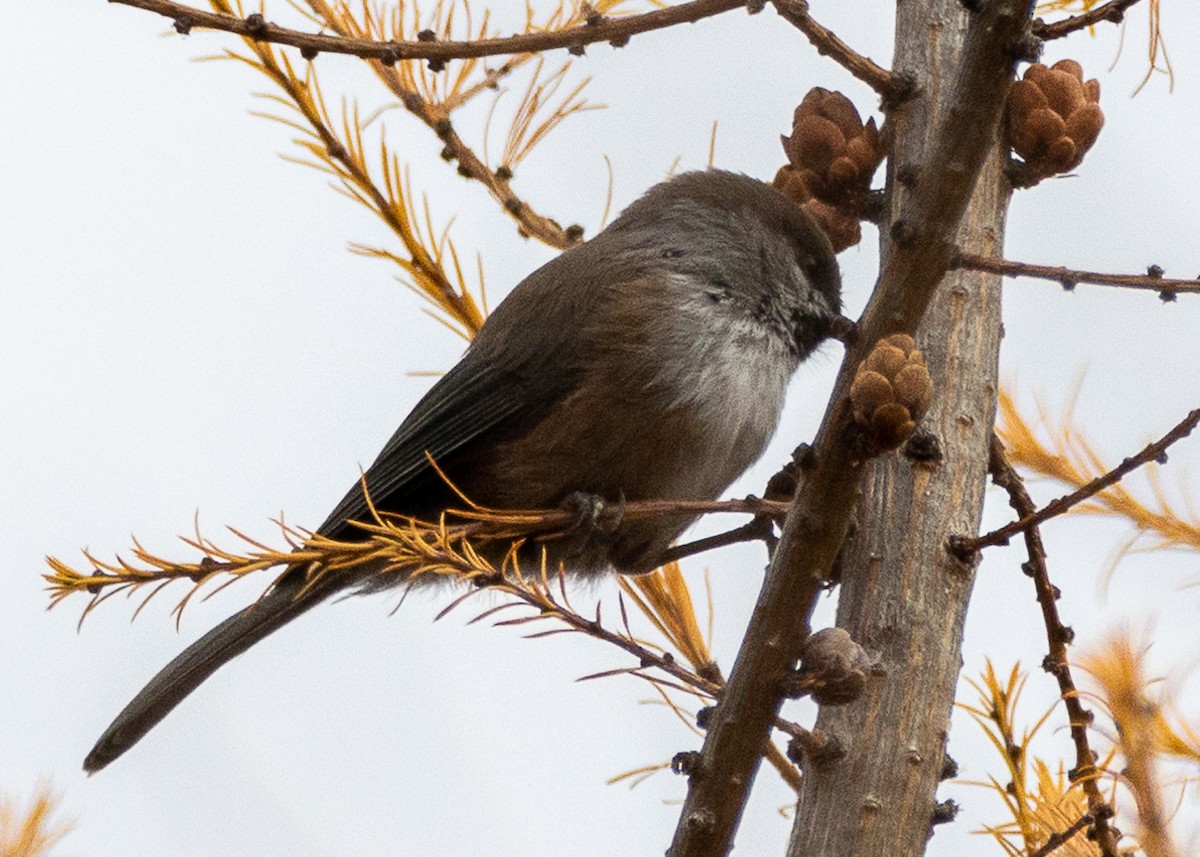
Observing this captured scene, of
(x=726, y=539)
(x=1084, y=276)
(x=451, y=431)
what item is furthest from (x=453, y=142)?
(x=1084, y=276)

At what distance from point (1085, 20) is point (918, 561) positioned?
677mm

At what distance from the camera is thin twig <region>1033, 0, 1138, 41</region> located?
1.74 meters

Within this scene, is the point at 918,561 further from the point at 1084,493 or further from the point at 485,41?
the point at 485,41

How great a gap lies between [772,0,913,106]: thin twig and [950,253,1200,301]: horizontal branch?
0.41 m

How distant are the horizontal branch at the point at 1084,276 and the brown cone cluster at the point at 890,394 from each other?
207mm

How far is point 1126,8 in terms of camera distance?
1727 mm

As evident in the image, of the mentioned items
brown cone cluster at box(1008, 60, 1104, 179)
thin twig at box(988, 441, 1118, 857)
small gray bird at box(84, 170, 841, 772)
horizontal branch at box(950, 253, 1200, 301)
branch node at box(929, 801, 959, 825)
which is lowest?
branch node at box(929, 801, 959, 825)

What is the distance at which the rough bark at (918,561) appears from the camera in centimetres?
184

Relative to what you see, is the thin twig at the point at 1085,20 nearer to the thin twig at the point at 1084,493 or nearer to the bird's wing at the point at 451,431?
the thin twig at the point at 1084,493

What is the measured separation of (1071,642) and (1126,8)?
736mm

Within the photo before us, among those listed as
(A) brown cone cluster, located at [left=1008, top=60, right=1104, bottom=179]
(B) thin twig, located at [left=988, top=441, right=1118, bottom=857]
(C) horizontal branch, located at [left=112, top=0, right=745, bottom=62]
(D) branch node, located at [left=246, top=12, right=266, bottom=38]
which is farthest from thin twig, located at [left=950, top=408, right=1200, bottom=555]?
(D) branch node, located at [left=246, top=12, right=266, bottom=38]

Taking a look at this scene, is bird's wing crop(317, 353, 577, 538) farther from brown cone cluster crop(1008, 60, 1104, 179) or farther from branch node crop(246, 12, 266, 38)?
branch node crop(246, 12, 266, 38)

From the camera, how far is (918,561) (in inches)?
76.6

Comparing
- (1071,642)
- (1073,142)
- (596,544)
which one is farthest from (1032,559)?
(596,544)
